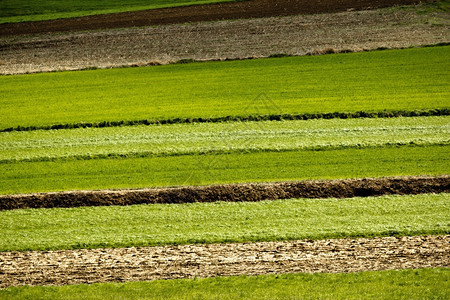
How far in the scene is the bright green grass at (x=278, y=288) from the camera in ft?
38.0

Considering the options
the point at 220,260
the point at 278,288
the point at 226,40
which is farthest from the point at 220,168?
the point at 226,40

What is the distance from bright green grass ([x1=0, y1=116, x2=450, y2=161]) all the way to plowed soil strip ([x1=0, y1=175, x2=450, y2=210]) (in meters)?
3.33

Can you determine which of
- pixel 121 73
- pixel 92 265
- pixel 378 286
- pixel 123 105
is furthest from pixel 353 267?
pixel 121 73

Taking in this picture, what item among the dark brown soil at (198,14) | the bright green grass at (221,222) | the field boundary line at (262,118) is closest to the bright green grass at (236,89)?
the field boundary line at (262,118)

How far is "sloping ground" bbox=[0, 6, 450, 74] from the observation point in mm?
35219

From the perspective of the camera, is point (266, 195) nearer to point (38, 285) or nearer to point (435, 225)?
point (435, 225)

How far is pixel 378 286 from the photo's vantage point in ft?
38.7

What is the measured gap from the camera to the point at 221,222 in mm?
15828

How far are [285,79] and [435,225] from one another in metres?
16.5

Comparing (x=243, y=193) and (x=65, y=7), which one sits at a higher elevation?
(x=65, y=7)

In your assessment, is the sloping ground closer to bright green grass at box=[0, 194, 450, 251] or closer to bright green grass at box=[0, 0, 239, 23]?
bright green grass at box=[0, 0, 239, 23]

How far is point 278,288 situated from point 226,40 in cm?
2856

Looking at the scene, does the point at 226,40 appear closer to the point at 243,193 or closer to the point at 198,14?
the point at 198,14

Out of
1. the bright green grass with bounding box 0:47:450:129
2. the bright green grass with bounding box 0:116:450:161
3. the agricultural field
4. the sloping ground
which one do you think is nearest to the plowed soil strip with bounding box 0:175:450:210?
the agricultural field
